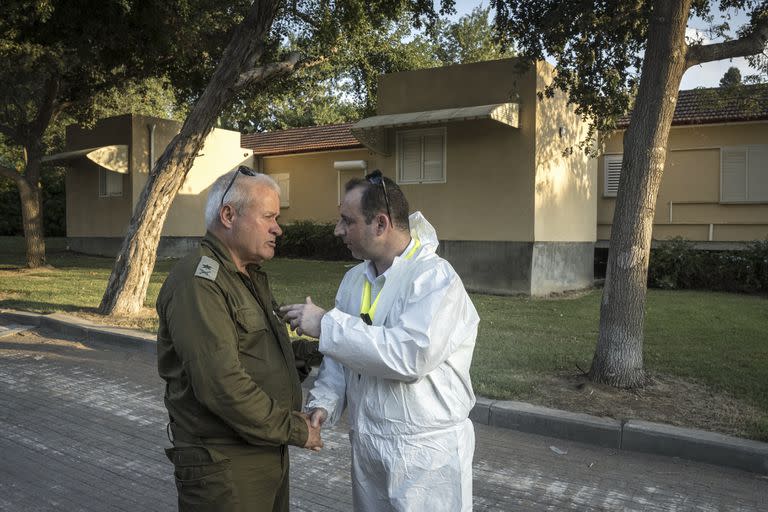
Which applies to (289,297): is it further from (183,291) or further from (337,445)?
(183,291)

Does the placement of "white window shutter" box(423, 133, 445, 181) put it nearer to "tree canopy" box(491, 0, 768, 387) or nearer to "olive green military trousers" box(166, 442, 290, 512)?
"tree canopy" box(491, 0, 768, 387)

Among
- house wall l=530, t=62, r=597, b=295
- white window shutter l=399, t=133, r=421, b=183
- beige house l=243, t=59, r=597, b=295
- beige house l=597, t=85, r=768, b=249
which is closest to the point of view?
beige house l=243, t=59, r=597, b=295

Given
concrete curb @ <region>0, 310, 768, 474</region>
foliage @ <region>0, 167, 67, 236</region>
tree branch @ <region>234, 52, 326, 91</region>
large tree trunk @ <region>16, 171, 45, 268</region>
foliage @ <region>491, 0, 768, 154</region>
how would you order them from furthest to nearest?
1. foliage @ <region>0, 167, 67, 236</region>
2. large tree trunk @ <region>16, 171, 45, 268</region>
3. tree branch @ <region>234, 52, 326, 91</region>
4. foliage @ <region>491, 0, 768, 154</region>
5. concrete curb @ <region>0, 310, 768, 474</region>

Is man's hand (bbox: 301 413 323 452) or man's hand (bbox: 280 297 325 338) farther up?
man's hand (bbox: 280 297 325 338)

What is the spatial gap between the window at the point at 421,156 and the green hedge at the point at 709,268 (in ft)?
19.3

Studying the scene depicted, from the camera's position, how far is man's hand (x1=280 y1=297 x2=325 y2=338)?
2.23 m

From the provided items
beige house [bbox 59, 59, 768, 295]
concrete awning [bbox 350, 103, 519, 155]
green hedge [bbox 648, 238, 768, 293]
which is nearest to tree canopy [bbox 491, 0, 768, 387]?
beige house [bbox 59, 59, 768, 295]

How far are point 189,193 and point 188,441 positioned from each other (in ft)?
69.4

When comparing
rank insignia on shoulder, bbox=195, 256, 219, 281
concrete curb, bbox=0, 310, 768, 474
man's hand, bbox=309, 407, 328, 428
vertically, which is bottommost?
concrete curb, bbox=0, 310, 768, 474

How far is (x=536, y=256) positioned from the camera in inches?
539

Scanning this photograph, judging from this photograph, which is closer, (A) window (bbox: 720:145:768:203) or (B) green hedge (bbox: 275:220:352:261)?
(A) window (bbox: 720:145:768:203)

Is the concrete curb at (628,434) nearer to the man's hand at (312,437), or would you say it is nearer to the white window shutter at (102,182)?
the man's hand at (312,437)

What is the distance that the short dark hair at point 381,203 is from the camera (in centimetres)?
239

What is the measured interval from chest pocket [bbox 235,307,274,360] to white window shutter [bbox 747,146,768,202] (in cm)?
1769
